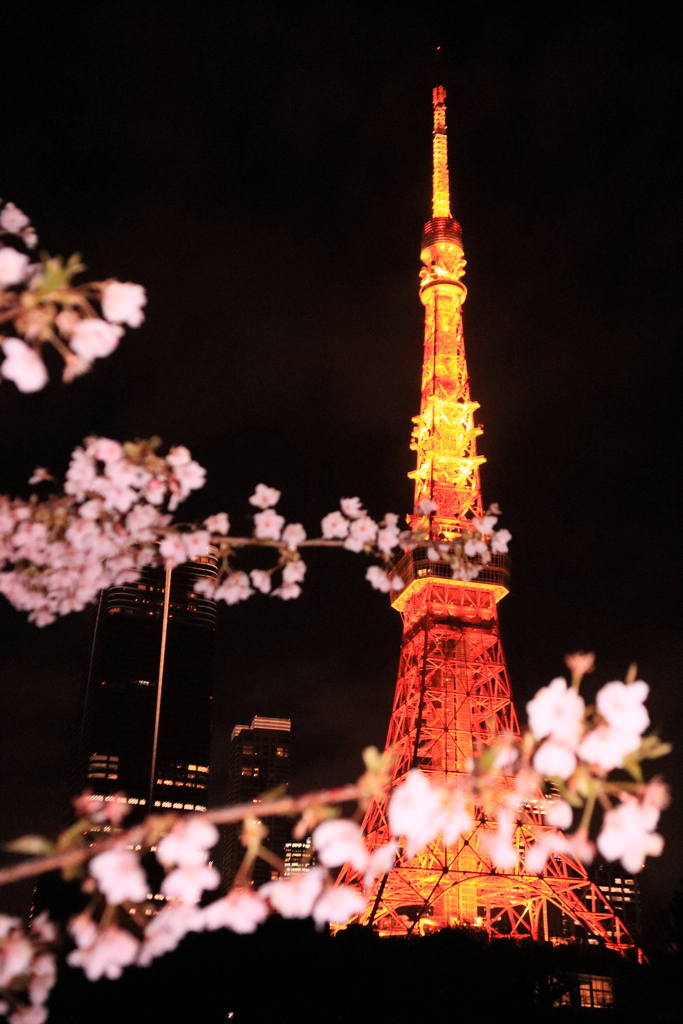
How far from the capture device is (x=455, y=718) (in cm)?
3272

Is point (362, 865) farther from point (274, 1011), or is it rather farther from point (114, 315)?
point (274, 1011)

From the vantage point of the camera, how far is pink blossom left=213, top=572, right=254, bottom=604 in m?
5.70

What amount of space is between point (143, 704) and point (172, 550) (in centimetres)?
6583

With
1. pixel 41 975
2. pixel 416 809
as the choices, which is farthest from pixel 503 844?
pixel 41 975

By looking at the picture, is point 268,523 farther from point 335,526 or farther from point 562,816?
point 562,816

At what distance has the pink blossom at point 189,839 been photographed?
296 centimetres

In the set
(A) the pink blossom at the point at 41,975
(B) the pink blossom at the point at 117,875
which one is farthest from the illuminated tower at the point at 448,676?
(B) the pink blossom at the point at 117,875

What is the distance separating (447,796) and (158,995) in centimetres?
1834

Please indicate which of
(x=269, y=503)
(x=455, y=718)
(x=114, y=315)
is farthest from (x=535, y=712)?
(x=455, y=718)

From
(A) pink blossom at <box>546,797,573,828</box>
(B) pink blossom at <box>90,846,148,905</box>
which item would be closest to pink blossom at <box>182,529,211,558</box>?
(B) pink blossom at <box>90,846,148,905</box>

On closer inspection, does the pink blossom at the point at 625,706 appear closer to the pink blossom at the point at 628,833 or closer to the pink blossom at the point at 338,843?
the pink blossom at the point at 628,833

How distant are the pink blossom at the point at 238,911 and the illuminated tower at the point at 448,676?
73.3ft

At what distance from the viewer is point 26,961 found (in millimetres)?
3328

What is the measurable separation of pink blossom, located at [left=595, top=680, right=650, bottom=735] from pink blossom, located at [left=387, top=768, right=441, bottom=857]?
642 mm
